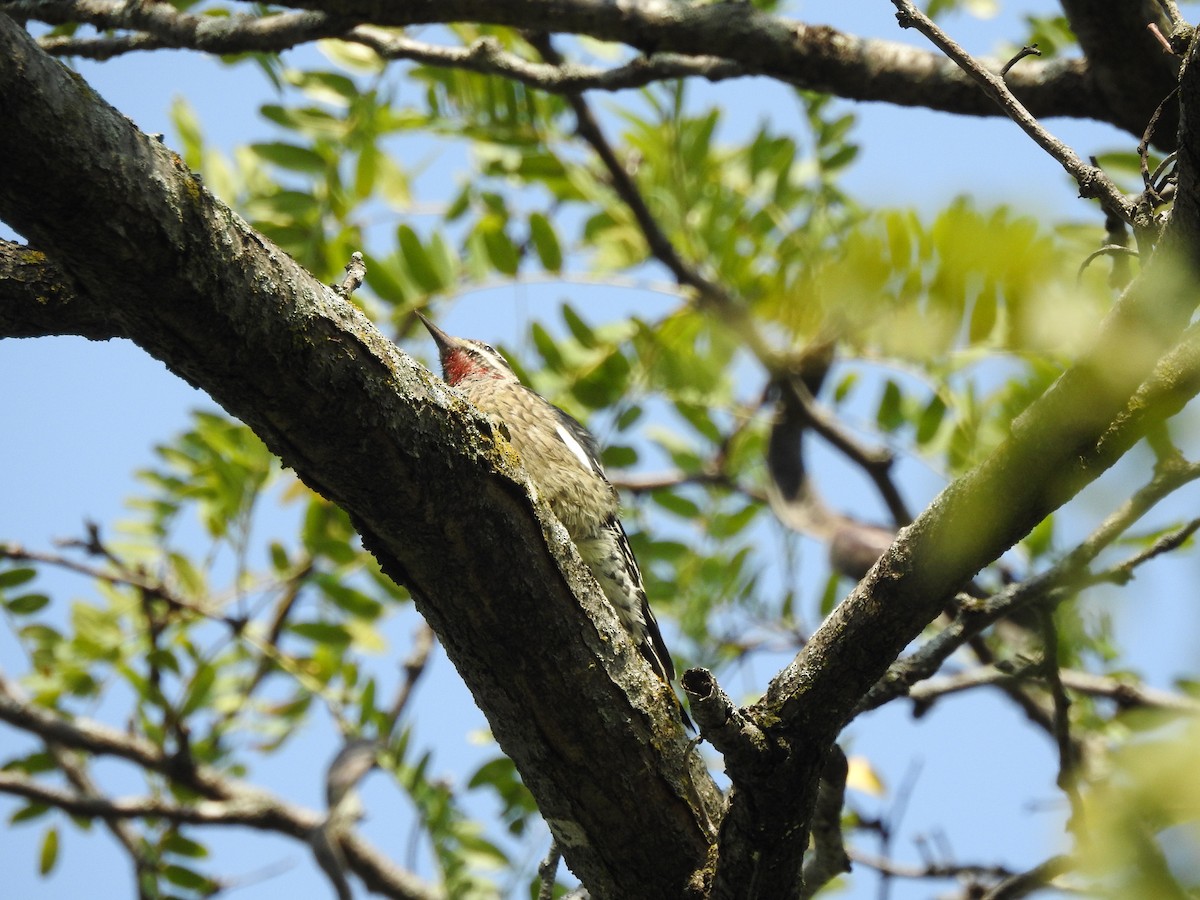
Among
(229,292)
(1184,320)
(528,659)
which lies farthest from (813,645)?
(229,292)

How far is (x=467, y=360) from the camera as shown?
5105 millimetres

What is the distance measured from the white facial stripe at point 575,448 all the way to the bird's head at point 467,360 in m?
0.53

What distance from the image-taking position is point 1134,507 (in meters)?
2.65

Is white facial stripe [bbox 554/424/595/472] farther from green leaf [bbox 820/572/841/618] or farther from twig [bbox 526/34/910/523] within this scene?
green leaf [bbox 820/572/841/618]

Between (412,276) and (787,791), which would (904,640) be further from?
(412,276)

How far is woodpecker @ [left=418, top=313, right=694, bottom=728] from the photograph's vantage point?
378cm

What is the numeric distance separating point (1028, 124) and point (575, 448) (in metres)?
2.53

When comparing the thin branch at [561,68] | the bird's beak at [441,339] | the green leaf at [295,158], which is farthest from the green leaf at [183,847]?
the thin branch at [561,68]

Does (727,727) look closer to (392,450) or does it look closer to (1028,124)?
(392,450)

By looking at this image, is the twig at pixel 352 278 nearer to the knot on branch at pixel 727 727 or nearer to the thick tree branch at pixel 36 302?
the thick tree branch at pixel 36 302

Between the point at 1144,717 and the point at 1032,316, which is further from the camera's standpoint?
the point at 1144,717

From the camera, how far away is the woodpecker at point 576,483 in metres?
3.78

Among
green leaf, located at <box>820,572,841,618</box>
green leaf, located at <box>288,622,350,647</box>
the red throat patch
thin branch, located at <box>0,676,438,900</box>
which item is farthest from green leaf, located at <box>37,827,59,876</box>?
green leaf, located at <box>820,572,841,618</box>

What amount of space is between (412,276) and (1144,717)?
3155 mm
